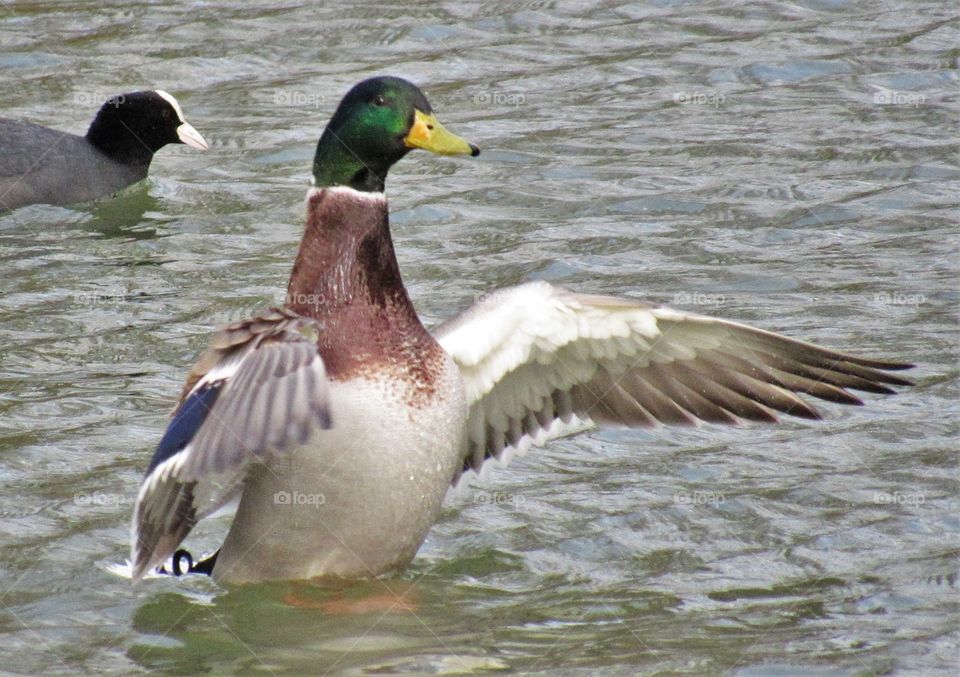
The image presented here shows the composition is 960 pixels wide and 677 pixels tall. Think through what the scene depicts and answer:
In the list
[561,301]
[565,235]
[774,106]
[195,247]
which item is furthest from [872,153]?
[561,301]

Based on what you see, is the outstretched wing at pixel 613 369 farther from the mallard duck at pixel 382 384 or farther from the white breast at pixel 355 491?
the white breast at pixel 355 491

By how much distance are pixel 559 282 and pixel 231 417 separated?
418cm

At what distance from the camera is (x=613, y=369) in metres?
6.32

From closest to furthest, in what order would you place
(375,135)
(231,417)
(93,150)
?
(231,417) < (375,135) < (93,150)

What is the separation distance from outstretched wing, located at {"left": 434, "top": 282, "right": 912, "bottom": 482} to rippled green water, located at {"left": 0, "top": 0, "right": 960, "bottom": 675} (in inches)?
15.6

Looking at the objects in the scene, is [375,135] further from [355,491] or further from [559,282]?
[559,282]

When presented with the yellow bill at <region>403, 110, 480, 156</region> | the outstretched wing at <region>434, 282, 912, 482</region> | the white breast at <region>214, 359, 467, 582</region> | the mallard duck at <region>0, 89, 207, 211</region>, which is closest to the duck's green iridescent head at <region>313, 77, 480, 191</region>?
the yellow bill at <region>403, 110, 480, 156</region>

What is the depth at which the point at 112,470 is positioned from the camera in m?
6.72

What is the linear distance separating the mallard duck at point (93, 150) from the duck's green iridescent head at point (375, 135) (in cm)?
496

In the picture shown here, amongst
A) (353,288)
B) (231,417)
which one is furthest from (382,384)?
(231,417)

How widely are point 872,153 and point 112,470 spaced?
5.75 m

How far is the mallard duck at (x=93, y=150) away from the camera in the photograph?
1039 cm

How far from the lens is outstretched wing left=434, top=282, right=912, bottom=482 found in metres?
6.02

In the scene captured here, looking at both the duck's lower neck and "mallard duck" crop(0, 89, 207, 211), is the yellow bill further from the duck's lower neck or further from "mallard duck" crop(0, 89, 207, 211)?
"mallard duck" crop(0, 89, 207, 211)
